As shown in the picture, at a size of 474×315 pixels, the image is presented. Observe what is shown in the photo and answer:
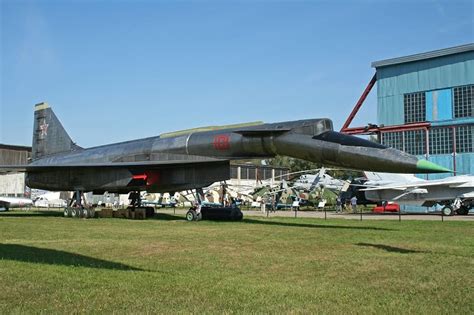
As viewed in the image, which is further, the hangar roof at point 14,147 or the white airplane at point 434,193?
the hangar roof at point 14,147

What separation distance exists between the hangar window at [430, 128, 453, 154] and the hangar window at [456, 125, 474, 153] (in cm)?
56

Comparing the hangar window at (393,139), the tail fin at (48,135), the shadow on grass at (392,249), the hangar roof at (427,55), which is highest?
the hangar roof at (427,55)

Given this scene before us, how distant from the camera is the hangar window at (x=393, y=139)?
43.4 m

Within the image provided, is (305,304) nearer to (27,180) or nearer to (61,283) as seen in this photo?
(61,283)

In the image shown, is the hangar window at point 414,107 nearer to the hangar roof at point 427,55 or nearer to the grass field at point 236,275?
the hangar roof at point 427,55

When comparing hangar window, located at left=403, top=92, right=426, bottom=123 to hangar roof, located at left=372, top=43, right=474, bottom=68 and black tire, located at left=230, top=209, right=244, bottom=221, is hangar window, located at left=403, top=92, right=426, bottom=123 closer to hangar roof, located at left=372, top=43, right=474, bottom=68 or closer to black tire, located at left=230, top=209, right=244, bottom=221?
hangar roof, located at left=372, top=43, right=474, bottom=68

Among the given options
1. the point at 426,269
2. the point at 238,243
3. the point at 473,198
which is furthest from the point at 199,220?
the point at 473,198

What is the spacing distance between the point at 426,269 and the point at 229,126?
548 inches

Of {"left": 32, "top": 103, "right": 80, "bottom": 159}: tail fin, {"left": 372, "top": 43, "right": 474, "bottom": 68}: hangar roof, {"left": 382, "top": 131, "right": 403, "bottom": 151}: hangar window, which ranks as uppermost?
{"left": 372, "top": 43, "right": 474, "bottom": 68}: hangar roof

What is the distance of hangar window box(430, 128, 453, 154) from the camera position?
133 ft

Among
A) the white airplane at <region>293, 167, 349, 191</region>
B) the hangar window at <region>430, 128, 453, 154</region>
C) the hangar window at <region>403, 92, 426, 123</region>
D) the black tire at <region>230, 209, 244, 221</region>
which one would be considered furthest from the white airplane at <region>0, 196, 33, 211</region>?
the hangar window at <region>430, 128, 453, 154</region>

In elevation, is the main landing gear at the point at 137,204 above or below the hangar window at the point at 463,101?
below

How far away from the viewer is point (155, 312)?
5.36m

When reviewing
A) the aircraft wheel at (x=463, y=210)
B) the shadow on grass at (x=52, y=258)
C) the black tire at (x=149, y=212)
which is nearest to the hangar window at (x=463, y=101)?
the aircraft wheel at (x=463, y=210)
